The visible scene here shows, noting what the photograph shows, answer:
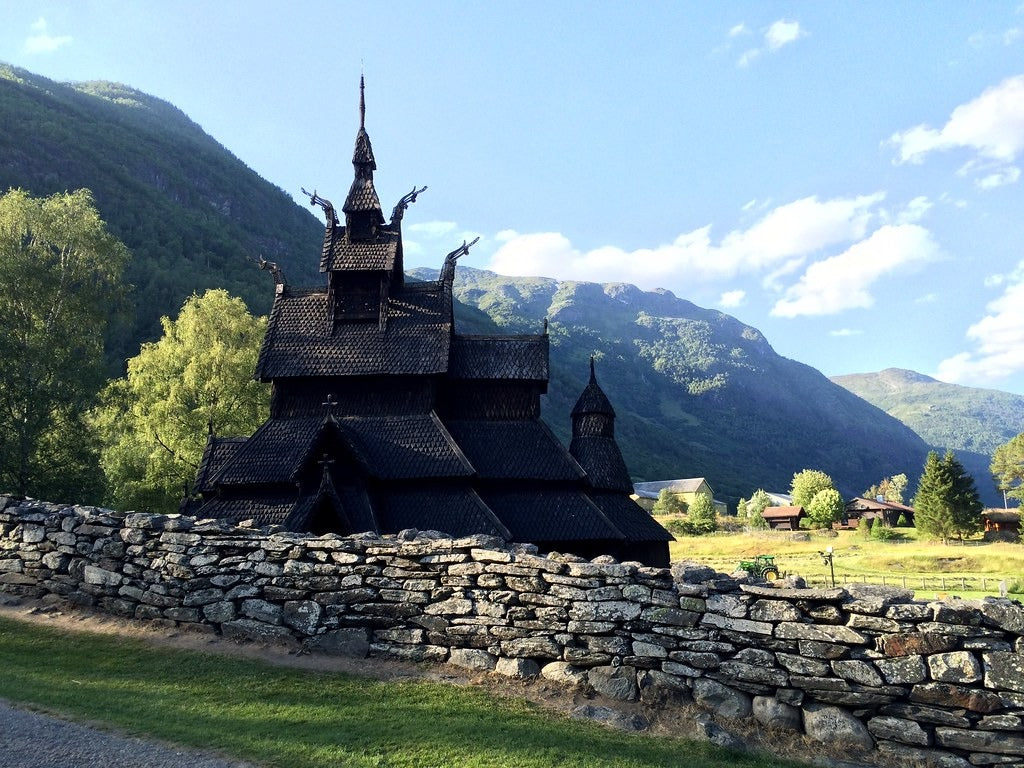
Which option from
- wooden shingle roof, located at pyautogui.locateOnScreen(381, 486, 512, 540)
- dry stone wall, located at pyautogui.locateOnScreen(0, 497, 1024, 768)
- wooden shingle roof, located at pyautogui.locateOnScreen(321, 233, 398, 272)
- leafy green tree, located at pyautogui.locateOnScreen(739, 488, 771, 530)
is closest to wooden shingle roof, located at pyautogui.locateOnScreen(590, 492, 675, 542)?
wooden shingle roof, located at pyautogui.locateOnScreen(381, 486, 512, 540)

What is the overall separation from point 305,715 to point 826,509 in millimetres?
96235

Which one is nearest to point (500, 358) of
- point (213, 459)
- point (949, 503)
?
point (213, 459)

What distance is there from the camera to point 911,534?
7856 cm

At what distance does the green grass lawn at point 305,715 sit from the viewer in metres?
7.49

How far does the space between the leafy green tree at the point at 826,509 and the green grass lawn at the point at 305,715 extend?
308 ft

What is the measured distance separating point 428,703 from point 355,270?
19.1 metres

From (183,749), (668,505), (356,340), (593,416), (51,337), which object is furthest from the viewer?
(668,505)

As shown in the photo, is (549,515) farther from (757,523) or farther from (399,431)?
(757,523)

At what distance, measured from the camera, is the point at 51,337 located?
84.1ft

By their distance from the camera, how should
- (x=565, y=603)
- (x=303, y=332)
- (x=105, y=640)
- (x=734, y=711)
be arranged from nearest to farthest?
(x=734, y=711), (x=565, y=603), (x=105, y=640), (x=303, y=332)

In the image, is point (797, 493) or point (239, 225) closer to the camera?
point (797, 493)

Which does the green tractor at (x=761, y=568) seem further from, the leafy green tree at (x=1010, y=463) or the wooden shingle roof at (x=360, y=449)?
the leafy green tree at (x=1010, y=463)

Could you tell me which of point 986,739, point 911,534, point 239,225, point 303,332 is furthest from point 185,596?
point 239,225

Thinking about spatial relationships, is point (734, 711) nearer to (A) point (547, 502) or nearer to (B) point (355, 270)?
(A) point (547, 502)
